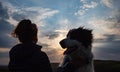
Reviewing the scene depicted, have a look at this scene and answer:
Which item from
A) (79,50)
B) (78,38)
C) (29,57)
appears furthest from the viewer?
(29,57)

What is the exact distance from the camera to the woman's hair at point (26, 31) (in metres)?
9.34

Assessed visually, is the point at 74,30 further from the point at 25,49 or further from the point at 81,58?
the point at 25,49

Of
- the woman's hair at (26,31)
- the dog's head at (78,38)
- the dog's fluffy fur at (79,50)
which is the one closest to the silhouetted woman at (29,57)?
the woman's hair at (26,31)

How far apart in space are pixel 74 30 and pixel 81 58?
0.84m

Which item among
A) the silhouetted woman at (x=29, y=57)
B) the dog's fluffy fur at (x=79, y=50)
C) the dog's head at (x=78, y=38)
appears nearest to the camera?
the dog's fluffy fur at (x=79, y=50)

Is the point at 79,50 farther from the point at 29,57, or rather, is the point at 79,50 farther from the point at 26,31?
the point at 26,31

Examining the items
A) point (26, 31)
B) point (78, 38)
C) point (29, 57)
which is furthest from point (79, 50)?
point (26, 31)

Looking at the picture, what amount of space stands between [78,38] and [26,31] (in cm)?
156

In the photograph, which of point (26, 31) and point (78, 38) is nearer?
point (78, 38)

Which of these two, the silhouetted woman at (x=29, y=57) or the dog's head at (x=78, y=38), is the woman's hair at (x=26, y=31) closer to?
the silhouetted woman at (x=29, y=57)

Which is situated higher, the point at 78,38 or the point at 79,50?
the point at 78,38

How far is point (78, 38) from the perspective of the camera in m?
8.86

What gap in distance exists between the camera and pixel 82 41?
347 inches

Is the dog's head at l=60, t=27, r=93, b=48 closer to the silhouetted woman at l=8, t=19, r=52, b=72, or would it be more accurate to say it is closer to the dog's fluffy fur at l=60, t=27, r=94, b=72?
the dog's fluffy fur at l=60, t=27, r=94, b=72
